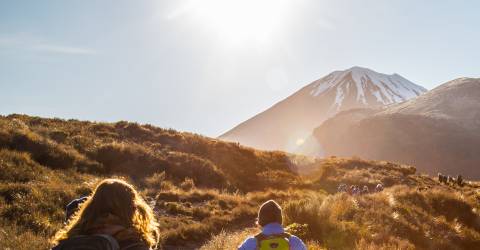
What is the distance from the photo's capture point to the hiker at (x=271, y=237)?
5.07 m

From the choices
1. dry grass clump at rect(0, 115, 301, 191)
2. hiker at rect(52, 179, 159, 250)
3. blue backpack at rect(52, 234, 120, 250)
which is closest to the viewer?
blue backpack at rect(52, 234, 120, 250)

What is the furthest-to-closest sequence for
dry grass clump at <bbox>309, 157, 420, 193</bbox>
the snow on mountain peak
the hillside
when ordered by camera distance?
1. the snow on mountain peak
2. dry grass clump at <bbox>309, 157, 420, 193</bbox>
3. the hillside

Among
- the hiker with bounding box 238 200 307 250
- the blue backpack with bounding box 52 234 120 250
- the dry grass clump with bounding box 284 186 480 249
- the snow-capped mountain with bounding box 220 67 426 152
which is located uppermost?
the snow-capped mountain with bounding box 220 67 426 152

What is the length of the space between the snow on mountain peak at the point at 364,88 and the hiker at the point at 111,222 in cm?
15678

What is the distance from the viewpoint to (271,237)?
16.7ft

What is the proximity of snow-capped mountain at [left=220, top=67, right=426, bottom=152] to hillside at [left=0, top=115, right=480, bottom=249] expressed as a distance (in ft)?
320

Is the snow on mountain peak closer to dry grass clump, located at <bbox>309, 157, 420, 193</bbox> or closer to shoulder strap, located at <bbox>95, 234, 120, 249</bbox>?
dry grass clump, located at <bbox>309, 157, 420, 193</bbox>

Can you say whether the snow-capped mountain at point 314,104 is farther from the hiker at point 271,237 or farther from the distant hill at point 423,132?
the hiker at point 271,237

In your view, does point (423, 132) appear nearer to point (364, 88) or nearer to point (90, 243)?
point (364, 88)

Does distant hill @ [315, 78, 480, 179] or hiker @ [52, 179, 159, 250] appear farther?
distant hill @ [315, 78, 480, 179]

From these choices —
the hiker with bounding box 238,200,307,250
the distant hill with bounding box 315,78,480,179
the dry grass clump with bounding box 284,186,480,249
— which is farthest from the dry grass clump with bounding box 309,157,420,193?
the distant hill with bounding box 315,78,480,179

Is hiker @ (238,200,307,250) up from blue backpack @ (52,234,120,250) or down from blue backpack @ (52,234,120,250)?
down

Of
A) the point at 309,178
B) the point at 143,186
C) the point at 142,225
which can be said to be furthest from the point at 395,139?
the point at 142,225

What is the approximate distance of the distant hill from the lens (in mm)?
80312
